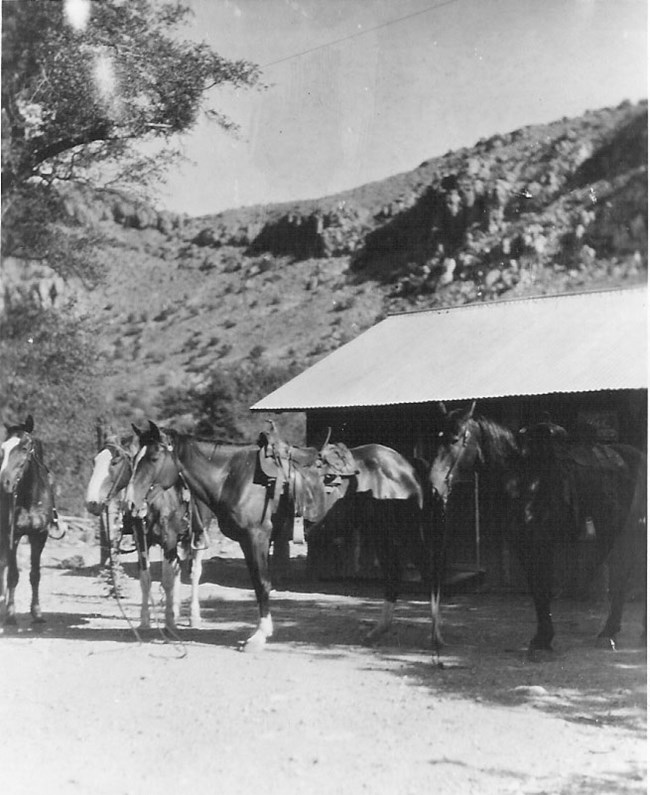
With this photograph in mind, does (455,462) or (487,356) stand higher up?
(487,356)

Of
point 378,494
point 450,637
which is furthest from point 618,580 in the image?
point 378,494

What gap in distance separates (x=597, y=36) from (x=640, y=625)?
236 inches

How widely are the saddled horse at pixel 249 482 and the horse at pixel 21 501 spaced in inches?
71.8

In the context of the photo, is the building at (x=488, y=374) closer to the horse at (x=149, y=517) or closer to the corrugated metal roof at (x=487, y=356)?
the corrugated metal roof at (x=487, y=356)

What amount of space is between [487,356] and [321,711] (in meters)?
8.66

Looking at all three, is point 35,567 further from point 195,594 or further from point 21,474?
point 195,594

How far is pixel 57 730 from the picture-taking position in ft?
20.6

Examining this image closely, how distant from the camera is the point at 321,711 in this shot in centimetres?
638

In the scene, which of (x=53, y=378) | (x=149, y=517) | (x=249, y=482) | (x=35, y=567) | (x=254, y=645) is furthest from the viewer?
(x=53, y=378)

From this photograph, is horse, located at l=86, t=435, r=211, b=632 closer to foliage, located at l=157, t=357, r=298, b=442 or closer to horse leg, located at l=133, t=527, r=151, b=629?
horse leg, located at l=133, t=527, r=151, b=629

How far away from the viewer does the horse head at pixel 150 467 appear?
8.84 metres

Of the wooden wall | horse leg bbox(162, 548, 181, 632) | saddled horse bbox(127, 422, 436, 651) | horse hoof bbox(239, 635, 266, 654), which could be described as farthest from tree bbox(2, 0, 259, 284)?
horse hoof bbox(239, 635, 266, 654)

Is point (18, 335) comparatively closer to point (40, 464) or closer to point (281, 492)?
point (40, 464)

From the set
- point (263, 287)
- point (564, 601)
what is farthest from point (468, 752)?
point (263, 287)
